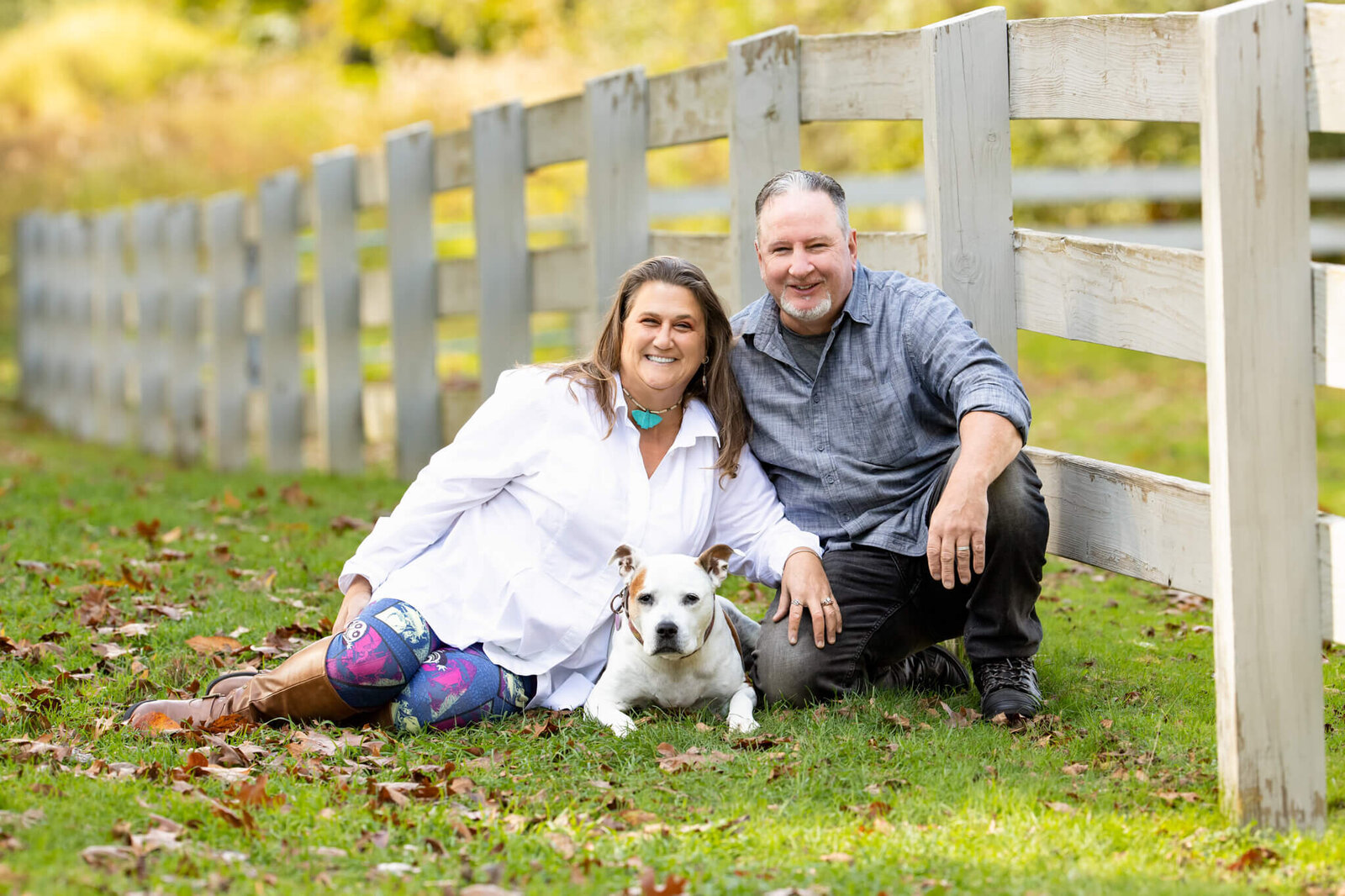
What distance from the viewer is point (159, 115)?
72.1ft

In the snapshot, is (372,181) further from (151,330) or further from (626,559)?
(626,559)

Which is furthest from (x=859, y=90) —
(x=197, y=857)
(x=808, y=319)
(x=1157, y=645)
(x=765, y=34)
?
(x=197, y=857)

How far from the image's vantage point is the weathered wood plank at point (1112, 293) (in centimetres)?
353

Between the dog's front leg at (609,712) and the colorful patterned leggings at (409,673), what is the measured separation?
0.81 ft

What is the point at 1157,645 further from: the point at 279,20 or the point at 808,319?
the point at 279,20

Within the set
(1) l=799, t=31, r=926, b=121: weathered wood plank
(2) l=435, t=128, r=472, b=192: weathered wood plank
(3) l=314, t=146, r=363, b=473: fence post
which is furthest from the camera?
(3) l=314, t=146, r=363, b=473: fence post

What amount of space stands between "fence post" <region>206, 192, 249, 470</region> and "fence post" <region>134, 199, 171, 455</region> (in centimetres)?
173

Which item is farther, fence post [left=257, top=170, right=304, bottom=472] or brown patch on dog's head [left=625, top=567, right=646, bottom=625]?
fence post [left=257, top=170, right=304, bottom=472]

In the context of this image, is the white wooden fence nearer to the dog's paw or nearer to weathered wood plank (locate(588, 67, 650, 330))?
weathered wood plank (locate(588, 67, 650, 330))

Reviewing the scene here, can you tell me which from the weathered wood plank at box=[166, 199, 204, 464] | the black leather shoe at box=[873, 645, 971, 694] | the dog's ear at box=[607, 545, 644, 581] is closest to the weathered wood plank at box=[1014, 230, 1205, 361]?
the black leather shoe at box=[873, 645, 971, 694]

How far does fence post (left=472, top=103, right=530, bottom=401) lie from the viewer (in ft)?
26.2

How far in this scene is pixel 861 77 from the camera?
5.04m

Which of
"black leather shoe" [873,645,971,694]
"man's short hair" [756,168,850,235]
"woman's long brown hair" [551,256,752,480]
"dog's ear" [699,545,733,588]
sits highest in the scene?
"man's short hair" [756,168,850,235]

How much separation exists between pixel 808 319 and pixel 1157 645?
1853 mm
